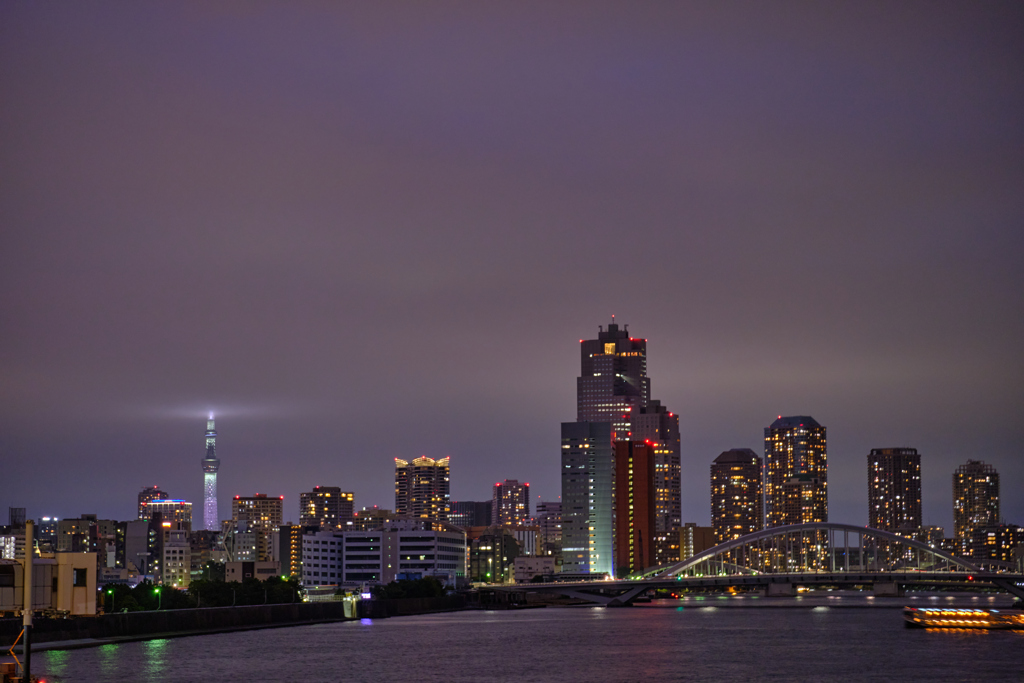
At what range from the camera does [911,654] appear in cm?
9100

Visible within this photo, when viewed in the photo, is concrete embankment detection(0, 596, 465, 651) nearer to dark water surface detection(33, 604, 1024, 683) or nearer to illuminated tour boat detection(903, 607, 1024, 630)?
dark water surface detection(33, 604, 1024, 683)

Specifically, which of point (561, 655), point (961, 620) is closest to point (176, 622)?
point (561, 655)

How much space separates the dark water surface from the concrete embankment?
2.26 m

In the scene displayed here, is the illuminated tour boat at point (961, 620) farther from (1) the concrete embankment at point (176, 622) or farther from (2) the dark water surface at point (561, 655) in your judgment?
(1) the concrete embankment at point (176, 622)

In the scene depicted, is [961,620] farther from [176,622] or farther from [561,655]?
[176,622]

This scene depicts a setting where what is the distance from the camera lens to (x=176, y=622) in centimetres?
11050

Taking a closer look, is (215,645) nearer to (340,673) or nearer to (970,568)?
(340,673)

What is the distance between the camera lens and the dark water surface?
74375mm

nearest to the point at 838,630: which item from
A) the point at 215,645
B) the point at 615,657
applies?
the point at 615,657

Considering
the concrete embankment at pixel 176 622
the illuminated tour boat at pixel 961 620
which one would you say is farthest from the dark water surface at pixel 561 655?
the illuminated tour boat at pixel 961 620

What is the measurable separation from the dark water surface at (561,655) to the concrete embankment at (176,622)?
7.42 ft

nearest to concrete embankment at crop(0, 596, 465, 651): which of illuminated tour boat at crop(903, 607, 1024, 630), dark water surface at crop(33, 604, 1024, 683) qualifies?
dark water surface at crop(33, 604, 1024, 683)

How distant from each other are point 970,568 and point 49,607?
147m

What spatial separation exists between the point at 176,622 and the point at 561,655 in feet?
123
